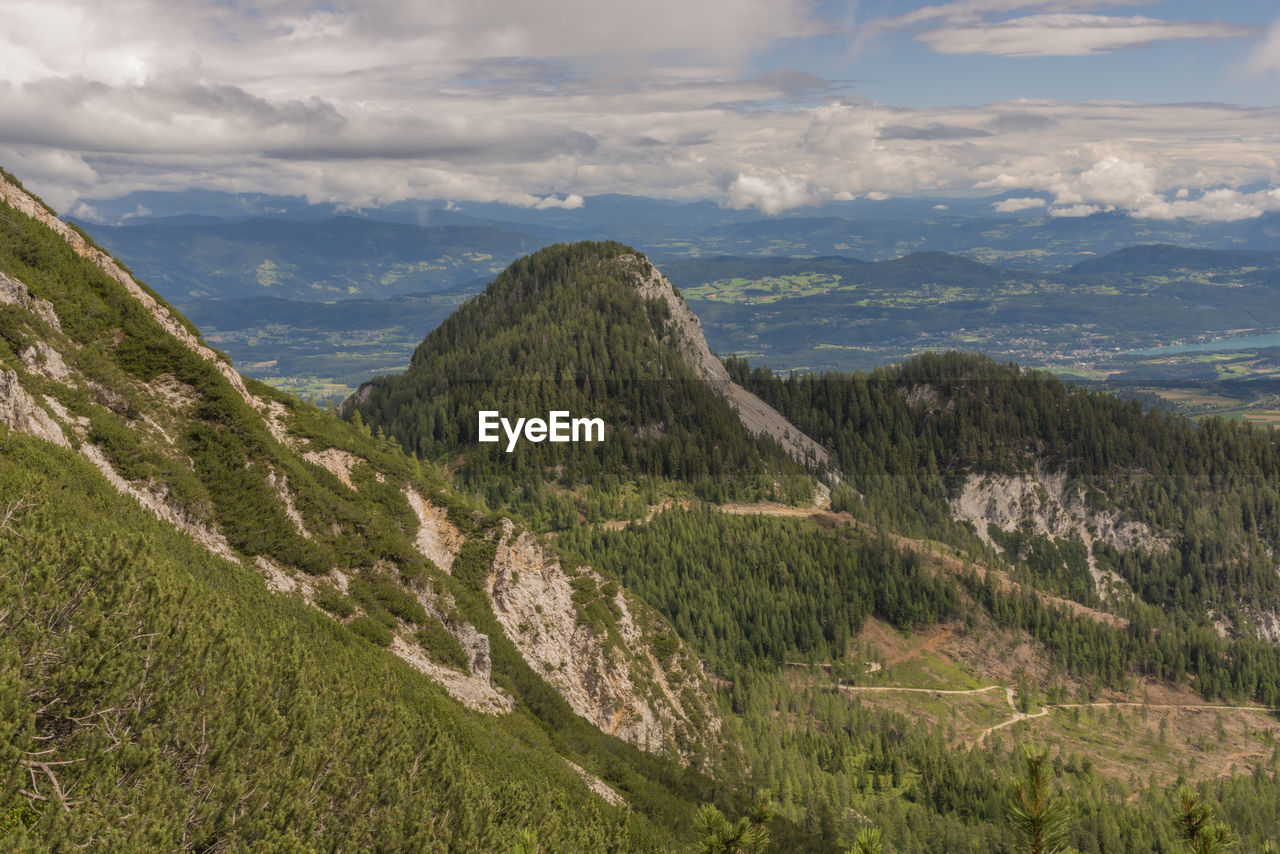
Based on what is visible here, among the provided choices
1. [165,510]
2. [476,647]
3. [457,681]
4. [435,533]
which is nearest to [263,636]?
[165,510]

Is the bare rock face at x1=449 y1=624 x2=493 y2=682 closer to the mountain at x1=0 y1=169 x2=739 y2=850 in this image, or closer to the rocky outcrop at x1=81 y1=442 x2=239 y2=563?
the mountain at x1=0 y1=169 x2=739 y2=850

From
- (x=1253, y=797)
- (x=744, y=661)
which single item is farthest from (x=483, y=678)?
(x=1253, y=797)

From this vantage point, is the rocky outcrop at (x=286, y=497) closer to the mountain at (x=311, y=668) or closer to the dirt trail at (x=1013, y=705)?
the mountain at (x=311, y=668)

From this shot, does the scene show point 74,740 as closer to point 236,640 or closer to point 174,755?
point 174,755

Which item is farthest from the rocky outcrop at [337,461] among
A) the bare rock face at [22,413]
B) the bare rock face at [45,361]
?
the bare rock face at [22,413]

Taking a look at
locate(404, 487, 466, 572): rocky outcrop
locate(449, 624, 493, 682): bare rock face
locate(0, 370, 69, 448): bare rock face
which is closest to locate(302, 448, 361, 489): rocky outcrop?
locate(404, 487, 466, 572): rocky outcrop
